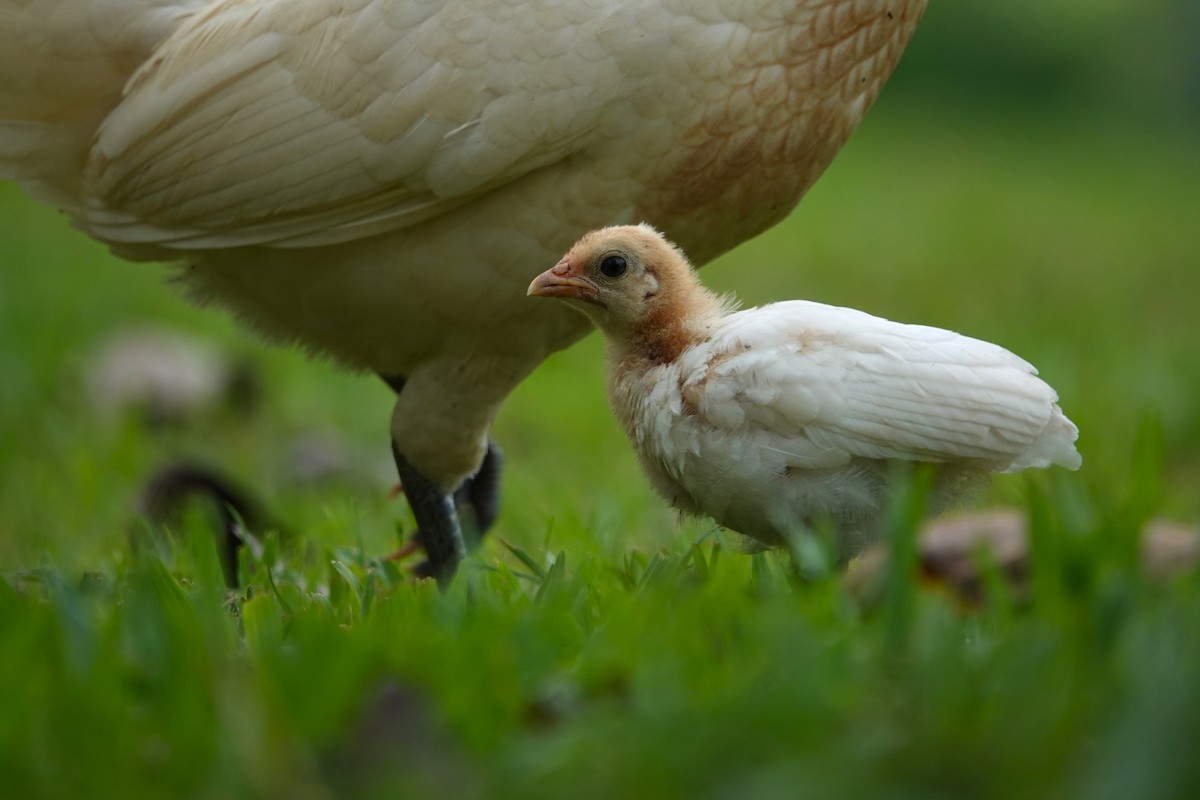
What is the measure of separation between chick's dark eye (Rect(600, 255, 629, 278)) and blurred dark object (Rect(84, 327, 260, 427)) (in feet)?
10.7

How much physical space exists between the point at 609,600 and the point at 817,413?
0.49 meters

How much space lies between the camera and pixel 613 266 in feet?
8.84

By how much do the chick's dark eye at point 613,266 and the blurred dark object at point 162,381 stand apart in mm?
3264

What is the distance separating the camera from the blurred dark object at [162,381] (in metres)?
5.59

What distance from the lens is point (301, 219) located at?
122 inches

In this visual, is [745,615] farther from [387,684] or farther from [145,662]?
[145,662]

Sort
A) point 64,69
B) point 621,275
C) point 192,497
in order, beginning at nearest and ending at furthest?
point 621,275 < point 64,69 < point 192,497

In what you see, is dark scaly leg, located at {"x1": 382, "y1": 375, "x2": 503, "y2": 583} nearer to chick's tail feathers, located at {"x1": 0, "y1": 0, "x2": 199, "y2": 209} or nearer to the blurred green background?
the blurred green background

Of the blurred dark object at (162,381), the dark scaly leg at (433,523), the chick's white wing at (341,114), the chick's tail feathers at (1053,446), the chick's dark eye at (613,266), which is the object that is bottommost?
the blurred dark object at (162,381)

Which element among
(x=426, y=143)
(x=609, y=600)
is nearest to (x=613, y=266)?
(x=426, y=143)

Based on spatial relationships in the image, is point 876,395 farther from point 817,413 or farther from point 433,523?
point 433,523

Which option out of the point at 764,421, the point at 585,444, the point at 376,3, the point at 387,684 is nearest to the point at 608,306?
the point at 764,421

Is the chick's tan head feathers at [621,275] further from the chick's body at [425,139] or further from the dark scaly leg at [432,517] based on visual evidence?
the dark scaly leg at [432,517]

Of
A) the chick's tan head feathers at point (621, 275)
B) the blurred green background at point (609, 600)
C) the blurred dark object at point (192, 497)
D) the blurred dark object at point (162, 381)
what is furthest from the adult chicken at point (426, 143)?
the blurred dark object at point (162, 381)
